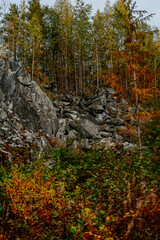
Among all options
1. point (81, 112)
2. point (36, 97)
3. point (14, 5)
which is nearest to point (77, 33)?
point (14, 5)

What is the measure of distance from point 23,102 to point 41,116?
74.6 inches

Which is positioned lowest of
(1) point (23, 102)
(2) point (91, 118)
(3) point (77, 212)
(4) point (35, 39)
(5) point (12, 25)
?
(2) point (91, 118)

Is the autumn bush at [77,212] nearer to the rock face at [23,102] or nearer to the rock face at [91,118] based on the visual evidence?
the rock face at [23,102]

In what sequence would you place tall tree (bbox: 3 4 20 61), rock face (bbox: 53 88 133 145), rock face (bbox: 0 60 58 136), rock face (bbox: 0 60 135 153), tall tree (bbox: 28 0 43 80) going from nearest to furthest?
1. rock face (bbox: 0 60 135 153)
2. rock face (bbox: 0 60 58 136)
3. rock face (bbox: 53 88 133 145)
4. tall tree (bbox: 28 0 43 80)
5. tall tree (bbox: 3 4 20 61)

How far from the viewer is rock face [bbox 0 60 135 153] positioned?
422 inches

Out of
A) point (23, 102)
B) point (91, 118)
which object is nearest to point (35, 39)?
point (23, 102)

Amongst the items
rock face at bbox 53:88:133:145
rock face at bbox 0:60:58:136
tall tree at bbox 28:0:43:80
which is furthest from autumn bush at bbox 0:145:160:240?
tall tree at bbox 28:0:43:80

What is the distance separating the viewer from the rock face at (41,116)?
10.7 meters

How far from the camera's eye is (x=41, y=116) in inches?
559

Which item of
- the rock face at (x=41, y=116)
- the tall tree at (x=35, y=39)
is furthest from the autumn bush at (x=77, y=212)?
the tall tree at (x=35, y=39)

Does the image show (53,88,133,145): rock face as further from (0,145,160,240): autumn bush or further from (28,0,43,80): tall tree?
(0,145,160,240): autumn bush

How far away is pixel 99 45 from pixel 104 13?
5.37m

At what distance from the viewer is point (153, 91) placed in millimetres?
9320

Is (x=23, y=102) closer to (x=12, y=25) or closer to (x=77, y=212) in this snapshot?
(x=77, y=212)
